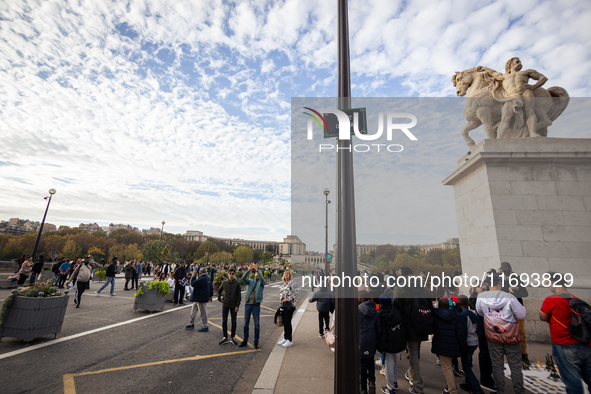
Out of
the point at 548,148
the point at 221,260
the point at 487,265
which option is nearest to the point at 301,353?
the point at 487,265

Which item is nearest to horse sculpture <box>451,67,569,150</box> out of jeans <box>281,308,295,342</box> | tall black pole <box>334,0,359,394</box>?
tall black pole <box>334,0,359,394</box>

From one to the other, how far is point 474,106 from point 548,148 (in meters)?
2.39

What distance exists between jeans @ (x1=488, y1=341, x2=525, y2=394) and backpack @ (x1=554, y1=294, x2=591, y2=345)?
748mm

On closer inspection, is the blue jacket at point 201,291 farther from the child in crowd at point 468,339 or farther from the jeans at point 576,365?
the jeans at point 576,365

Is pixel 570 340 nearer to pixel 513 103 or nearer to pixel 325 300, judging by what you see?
pixel 325 300

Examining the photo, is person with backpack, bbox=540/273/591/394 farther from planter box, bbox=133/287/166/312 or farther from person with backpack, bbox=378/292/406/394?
planter box, bbox=133/287/166/312

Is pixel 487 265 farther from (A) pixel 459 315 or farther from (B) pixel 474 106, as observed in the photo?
(B) pixel 474 106

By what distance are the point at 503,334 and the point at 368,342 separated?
2108 millimetres

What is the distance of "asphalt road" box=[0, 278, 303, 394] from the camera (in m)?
4.31

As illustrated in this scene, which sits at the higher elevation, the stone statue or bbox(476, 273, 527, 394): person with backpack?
the stone statue

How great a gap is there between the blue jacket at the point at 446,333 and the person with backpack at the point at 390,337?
55cm

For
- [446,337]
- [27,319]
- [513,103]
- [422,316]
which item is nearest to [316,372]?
[422,316]

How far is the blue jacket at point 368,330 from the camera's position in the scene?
423 cm

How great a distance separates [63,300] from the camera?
Result: 21.3 feet
